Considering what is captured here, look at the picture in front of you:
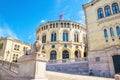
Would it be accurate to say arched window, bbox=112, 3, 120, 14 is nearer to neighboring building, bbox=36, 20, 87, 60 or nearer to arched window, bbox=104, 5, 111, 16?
arched window, bbox=104, 5, 111, 16

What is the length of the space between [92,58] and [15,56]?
3367 cm

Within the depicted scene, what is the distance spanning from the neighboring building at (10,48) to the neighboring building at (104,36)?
31.7 metres

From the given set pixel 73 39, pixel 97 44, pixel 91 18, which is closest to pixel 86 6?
pixel 91 18

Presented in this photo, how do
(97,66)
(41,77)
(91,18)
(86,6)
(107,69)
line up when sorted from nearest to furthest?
(41,77) < (107,69) < (97,66) < (91,18) < (86,6)

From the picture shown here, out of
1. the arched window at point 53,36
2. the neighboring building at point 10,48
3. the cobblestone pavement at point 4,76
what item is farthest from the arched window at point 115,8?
the neighboring building at point 10,48

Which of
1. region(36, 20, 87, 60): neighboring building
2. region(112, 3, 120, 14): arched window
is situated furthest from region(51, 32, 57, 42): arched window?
region(112, 3, 120, 14): arched window

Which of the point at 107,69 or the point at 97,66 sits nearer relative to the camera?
the point at 107,69

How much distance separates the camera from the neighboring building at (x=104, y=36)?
654 inches

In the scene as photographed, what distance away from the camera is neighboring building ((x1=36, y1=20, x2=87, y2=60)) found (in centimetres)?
3644

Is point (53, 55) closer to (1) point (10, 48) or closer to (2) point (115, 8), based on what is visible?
(1) point (10, 48)

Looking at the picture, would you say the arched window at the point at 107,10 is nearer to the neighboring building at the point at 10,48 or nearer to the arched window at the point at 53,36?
the arched window at the point at 53,36

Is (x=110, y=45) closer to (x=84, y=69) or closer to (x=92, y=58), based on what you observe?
(x=92, y=58)

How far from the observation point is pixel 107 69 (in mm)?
16641

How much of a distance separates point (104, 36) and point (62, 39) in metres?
20.3
